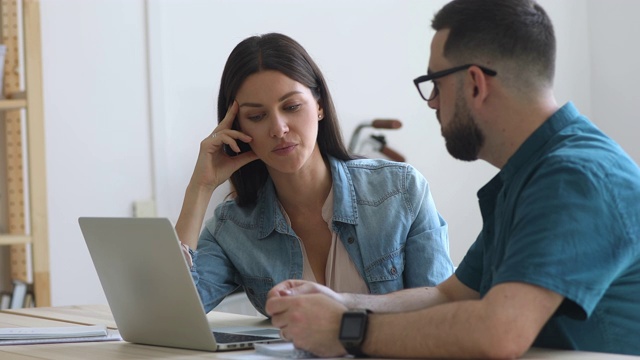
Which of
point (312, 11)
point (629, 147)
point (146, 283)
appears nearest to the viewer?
point (146, 283)

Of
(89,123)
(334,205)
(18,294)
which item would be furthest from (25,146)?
(334,205)

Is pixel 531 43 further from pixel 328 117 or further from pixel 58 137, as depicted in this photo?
pixel 58 137

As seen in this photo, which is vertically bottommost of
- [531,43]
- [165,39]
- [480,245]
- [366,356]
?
Result: [366,356]

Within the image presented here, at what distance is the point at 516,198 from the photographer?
Result: 1.42 meters

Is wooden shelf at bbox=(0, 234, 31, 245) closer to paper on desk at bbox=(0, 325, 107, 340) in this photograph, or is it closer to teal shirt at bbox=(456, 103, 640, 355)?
paper on desk at bbox=(0, 325, 107, 340)

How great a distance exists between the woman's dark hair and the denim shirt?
0.14 feet

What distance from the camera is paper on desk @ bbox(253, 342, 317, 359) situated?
1408 mm

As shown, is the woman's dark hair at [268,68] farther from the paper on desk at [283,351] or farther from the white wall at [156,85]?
the white wall at [156,85]

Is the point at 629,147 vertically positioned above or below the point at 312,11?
below

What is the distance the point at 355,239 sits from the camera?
2160mm

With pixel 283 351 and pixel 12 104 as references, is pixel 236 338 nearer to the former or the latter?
pixel 283 351

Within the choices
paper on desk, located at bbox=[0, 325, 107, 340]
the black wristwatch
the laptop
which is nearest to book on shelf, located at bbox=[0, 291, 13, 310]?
paper on desk, located at bbox=[0, 325, 107, 340]

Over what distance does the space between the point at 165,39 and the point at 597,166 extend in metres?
2.58

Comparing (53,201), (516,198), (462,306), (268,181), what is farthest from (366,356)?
(53,201)
